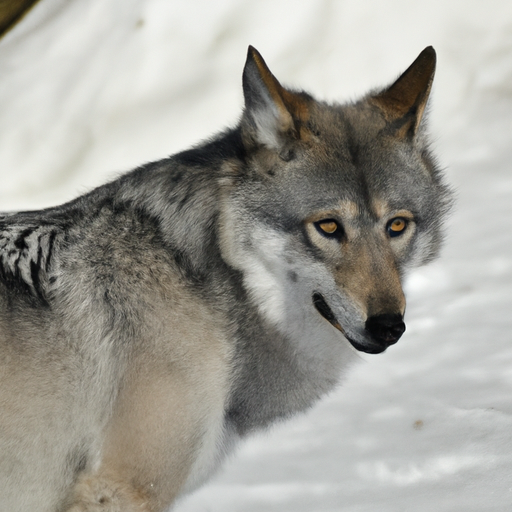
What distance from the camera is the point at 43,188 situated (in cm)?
589

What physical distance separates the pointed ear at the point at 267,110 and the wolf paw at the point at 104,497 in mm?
1489

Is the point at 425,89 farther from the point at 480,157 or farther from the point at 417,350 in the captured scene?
the point at 480,157

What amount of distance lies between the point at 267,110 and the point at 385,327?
38.9 inches

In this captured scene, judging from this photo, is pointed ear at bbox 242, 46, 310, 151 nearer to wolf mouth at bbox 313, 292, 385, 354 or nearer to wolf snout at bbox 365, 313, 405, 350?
wolf mouth at bbox 313, 292, 385, 354

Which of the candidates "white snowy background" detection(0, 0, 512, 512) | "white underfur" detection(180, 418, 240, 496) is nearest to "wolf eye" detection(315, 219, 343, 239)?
"white underfur" detection(180, 418, 240, 496)

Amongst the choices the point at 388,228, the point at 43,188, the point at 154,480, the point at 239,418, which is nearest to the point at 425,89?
the point at 388,228

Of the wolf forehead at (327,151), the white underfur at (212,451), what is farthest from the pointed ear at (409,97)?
the white underfur at (212,451)

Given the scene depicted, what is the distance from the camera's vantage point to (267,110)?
2.80 meters

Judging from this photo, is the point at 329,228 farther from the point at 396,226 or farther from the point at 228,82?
the point at 228,82

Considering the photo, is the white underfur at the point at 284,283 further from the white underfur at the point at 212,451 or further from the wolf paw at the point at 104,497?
the wolf paw at the point at 104,497

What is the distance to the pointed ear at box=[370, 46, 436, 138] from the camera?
299 centimetres

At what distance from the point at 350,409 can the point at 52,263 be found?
2230mm

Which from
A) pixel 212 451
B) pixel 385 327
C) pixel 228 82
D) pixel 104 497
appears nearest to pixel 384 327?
pixel 385 327

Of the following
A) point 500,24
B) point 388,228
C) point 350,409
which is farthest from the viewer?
point 500,24
